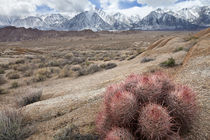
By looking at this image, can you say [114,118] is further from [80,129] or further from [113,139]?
[80,129]

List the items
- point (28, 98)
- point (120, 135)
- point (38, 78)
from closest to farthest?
point (120, 135) → point (28, 98) → point (38, 78)

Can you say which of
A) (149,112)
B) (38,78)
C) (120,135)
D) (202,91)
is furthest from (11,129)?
(38,78)

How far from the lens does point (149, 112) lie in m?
1.81

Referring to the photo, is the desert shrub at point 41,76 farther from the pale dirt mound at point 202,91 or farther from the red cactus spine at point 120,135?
the red cactus spine at point 120,135

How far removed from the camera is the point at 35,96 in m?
6.77

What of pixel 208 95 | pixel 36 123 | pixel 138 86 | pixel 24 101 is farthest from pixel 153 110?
pixel 24 101

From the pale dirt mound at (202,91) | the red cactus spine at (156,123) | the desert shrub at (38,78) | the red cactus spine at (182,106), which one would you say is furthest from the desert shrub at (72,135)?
the desert shrub at (38,78)

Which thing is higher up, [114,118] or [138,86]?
[138,86]

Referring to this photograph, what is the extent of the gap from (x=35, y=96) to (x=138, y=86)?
612cm

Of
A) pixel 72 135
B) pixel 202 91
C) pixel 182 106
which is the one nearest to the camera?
pixel 182 106

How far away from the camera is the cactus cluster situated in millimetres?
1776

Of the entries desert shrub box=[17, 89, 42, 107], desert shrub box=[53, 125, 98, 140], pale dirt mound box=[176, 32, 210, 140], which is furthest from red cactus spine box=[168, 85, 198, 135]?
desert shrub box=[17, 89, 42, 107]

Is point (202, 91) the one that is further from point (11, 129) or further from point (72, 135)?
point (11, 129)

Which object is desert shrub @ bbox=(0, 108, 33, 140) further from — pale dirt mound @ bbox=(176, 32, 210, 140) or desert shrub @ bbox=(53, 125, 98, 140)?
pale dirt mound @ bbox=(176, 32, 210, 140)
